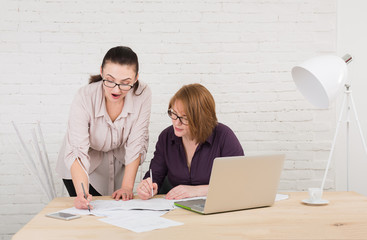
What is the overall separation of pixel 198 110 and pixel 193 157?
27 cm

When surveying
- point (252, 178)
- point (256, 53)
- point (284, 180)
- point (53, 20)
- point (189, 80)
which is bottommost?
point (284, 180)

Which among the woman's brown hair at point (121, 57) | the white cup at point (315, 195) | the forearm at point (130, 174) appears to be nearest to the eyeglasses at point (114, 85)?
the woman's brown hair at point (121, 57)

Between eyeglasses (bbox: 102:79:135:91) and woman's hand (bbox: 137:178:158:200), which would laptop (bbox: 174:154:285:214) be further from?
eyeglasses (bbox: 102:79:135:91)

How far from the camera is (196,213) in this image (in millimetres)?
1794

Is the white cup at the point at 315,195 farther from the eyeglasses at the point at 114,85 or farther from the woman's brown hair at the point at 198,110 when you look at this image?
the eyeglasses at the point at 114,85

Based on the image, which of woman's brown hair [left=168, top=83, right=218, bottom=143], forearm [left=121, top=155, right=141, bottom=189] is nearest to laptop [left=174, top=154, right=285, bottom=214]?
forearm [left=121, top=155, right=141, bottom=189]

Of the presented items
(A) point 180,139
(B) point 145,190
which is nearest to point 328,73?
(A) point 180,139

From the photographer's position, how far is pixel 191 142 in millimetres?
2463

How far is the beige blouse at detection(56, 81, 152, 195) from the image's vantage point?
223cm

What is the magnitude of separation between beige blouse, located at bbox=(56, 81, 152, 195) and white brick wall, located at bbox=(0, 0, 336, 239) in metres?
0.85

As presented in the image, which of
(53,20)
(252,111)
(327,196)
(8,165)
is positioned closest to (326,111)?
(252,111)

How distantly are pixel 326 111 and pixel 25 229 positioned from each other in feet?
8.52

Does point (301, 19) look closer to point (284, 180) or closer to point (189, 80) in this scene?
point (189, 80)

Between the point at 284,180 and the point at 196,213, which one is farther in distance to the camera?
the point at 284,180
